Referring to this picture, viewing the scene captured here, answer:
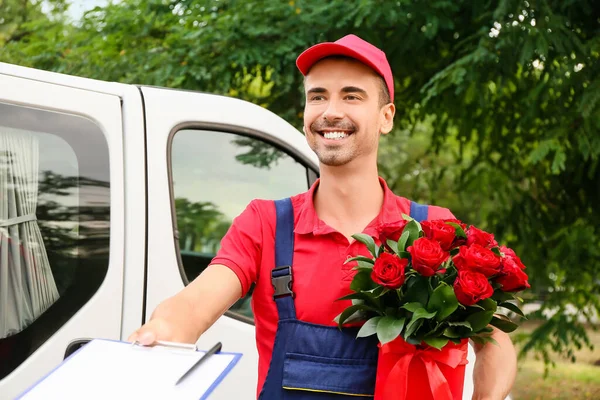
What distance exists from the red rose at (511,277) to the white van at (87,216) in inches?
49.5

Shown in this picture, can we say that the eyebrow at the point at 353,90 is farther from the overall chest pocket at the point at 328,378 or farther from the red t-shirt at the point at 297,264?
the overall chest pocket at the point at 328,378

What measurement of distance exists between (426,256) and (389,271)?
0.09 metres

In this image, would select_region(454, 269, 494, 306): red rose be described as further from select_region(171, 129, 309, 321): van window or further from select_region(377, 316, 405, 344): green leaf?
select_region(171, 129, 309, 321): van window

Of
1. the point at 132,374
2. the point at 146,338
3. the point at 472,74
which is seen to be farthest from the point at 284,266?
the point at 472,74

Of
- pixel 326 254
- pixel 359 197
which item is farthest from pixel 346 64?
pixel 326 254

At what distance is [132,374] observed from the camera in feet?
4.63

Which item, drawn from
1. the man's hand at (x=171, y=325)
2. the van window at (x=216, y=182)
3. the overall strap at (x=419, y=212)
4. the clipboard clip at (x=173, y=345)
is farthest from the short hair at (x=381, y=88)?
the van window at (x=216, y=182)

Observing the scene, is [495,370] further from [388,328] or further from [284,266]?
[284,266]

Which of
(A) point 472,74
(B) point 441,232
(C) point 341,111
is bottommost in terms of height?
(B) point 441,232

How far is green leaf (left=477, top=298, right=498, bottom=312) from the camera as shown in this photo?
5.83 ft

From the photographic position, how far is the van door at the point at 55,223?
2.53 m

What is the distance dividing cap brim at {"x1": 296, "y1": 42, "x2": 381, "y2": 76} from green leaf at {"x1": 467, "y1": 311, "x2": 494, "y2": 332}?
28.0 inches

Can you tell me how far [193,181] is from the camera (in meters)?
3.30

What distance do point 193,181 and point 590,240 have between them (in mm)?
3682
